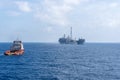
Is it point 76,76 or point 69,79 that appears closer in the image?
point 69,79

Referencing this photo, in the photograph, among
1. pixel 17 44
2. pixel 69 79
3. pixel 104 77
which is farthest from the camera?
pixel 17 44

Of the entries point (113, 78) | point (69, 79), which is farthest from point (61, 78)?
point (113, 78)

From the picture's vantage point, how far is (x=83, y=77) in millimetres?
84500

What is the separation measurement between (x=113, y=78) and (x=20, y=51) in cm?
10254

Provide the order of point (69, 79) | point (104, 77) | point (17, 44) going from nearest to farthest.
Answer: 1. point (69, 79)
2. point (104, 77)
3. point (17, 44)

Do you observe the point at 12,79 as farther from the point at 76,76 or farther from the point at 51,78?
the point at 76,76

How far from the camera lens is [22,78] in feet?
276

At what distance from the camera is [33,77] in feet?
282

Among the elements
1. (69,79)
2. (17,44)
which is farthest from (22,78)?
(17,44)

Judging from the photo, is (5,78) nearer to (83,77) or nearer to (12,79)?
(12,79)

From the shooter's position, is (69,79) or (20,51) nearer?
(69,79)

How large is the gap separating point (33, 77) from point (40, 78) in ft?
9.90

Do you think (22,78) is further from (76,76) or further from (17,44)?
(17,44)

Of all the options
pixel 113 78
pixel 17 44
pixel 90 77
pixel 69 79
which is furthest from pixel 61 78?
pixel 17 44
